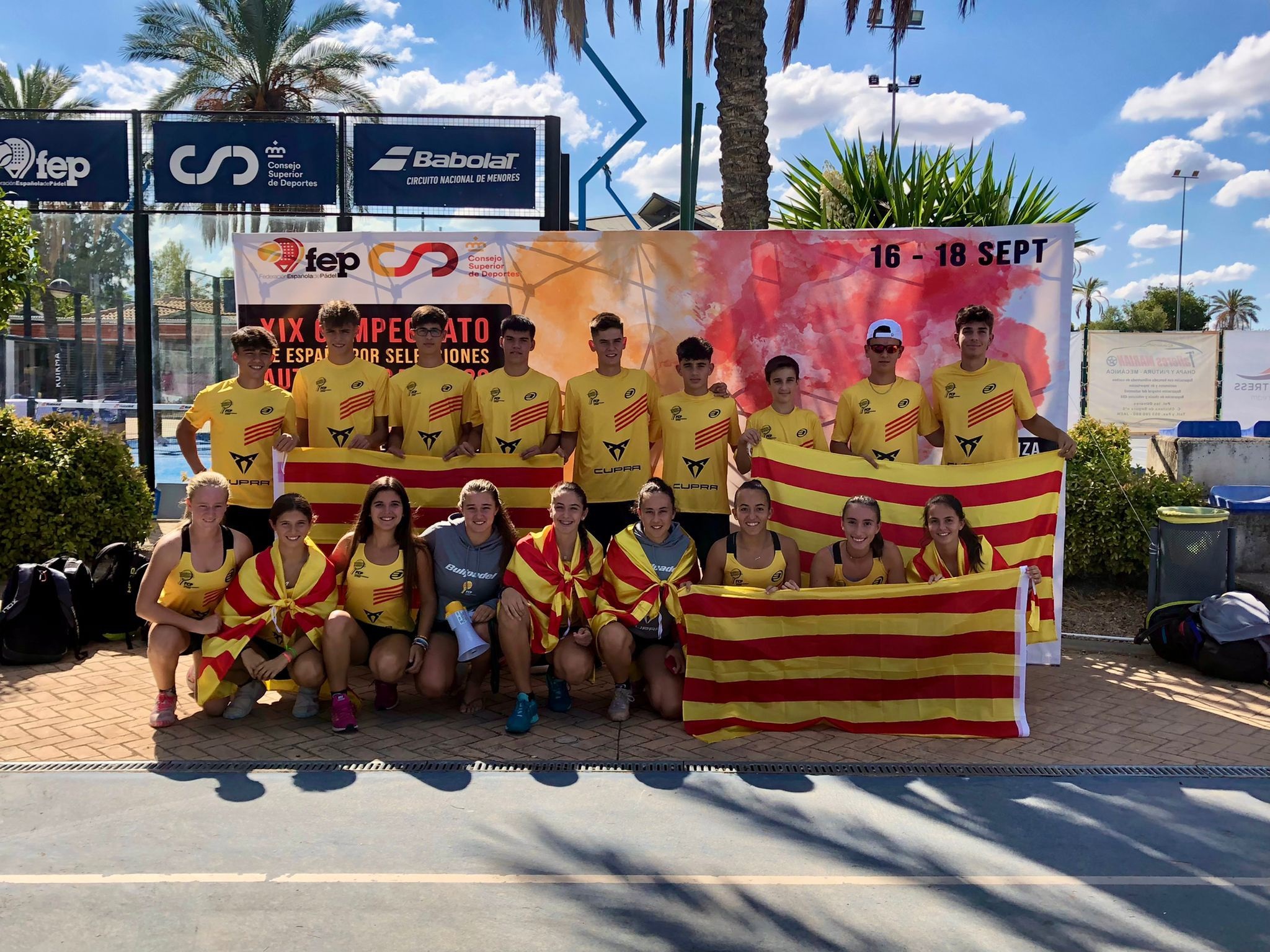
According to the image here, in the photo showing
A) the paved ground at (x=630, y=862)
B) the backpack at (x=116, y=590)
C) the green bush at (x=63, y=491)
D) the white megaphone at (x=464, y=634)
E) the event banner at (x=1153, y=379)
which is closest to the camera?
the paved ground at (x=630, y=862)

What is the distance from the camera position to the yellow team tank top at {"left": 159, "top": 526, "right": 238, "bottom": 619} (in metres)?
5.06

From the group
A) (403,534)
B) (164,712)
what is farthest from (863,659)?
(164,712)

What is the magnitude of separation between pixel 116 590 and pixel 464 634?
3.01 m

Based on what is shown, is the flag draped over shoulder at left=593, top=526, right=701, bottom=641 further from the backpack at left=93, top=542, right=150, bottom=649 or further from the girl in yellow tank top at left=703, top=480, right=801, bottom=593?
the backpack at left=93, top=542, right=150, bottom=649

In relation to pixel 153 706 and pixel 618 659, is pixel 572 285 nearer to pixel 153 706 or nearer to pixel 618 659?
pixel 618 659

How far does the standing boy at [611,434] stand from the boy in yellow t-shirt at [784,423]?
610mm

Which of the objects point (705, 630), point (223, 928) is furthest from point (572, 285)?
point (223, 928)

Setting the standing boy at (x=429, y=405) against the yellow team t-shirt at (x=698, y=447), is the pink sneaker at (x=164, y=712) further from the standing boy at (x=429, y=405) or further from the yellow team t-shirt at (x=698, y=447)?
the yellow team t-shirt at (x=698, y=447)

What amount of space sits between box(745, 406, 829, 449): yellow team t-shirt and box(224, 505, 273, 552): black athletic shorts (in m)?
2.94

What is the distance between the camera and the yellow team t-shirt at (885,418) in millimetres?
5879

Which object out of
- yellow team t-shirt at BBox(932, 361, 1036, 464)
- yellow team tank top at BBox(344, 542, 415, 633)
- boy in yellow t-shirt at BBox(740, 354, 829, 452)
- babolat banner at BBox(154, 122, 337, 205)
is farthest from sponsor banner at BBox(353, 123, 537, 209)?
yellow team tank top at BBox(344, 542, 415, 633)

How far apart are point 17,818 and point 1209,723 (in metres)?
5.50

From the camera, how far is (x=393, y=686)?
527 cm

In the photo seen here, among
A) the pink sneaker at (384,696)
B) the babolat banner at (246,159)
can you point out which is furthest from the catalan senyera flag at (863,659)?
the babolat banner at (246,159)
